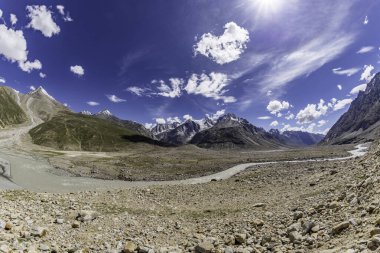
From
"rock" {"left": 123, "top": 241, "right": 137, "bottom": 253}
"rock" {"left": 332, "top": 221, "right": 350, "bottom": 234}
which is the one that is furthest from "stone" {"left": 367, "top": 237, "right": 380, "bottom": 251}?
"rock" {"left": 123, "top": 241, "right": 137, "bottom": 253}

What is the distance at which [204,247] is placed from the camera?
19078mm

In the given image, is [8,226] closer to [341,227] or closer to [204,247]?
[204,247]

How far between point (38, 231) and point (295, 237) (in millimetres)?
15849

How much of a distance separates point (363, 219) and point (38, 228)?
760 inches

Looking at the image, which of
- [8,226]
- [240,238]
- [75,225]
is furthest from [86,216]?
[240,238]

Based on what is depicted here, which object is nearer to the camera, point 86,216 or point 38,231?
point 38,231

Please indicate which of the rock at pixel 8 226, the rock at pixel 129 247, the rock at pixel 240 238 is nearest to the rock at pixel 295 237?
the rock at pixel 240 238

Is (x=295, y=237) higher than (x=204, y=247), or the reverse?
(x=295, y=237)

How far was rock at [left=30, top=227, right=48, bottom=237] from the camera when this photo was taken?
63.4ft

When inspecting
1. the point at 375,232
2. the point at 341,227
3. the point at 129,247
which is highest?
the point at 375,232

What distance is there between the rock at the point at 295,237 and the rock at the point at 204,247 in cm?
481

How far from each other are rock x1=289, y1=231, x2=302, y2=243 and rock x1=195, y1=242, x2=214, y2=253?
481 cm

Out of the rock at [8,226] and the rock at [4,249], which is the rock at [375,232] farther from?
the rock at [8,226]

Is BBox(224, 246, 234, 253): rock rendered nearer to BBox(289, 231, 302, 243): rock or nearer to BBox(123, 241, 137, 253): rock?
BBox(289, 231, 302, 243): rock
